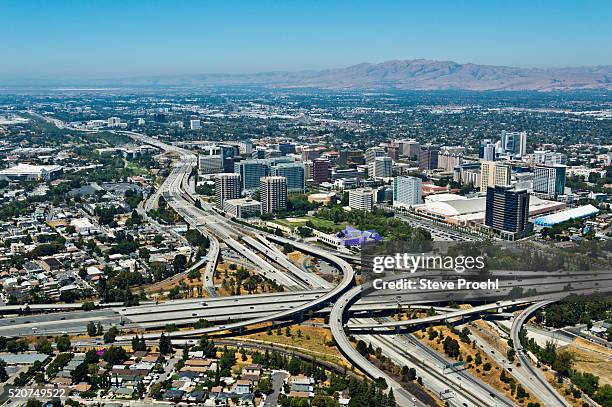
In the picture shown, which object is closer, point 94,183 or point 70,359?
point 70,359

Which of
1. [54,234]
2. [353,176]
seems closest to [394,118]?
[353,176]

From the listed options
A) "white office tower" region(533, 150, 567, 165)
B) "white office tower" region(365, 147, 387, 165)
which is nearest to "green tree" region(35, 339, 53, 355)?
"white office tower" region(365, 147, 387, 165)

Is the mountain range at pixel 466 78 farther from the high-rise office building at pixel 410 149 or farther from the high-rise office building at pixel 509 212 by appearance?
the high-rise office building at pixel 509 212

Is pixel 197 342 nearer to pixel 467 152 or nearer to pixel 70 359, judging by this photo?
pixel 70 359

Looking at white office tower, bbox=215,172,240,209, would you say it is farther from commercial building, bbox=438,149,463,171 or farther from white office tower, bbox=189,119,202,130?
white office tower, bbox=189,119,202,130

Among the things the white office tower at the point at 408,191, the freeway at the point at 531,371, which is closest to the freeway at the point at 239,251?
the freeway at the point at 531,371

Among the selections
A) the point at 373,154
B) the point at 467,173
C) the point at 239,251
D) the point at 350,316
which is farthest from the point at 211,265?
the point at 373,154
